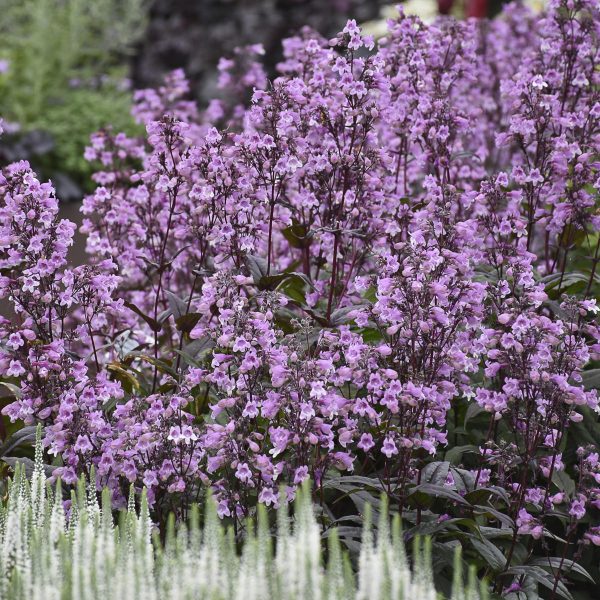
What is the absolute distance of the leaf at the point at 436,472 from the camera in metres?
3.28

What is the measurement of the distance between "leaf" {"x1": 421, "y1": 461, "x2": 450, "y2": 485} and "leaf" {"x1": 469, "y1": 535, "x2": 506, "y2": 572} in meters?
0.19

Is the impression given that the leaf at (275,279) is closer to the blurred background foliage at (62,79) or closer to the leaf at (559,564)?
the leaf at (559,564)

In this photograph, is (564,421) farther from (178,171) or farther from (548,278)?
(178,171)

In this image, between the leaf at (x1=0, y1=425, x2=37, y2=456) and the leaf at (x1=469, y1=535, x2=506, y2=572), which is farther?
the leaf at (x1=0, y1=425, x2=37, y2=456)

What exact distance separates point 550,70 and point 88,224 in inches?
70.9

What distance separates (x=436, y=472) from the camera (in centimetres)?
331

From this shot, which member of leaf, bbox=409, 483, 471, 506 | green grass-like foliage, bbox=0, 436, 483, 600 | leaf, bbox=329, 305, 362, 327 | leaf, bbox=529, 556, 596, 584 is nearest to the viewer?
green grass-like foliage, bbox=0, 436, 483, 600

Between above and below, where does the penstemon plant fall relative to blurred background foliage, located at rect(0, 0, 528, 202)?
below

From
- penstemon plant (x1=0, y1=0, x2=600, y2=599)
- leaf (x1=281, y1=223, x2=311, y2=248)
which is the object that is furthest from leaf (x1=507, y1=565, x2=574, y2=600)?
leaf (x1=281, y1=223, x2=311, y2=248)

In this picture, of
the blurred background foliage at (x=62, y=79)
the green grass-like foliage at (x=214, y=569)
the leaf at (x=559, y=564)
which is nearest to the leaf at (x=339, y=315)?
the leaf at (x=559, y=564)

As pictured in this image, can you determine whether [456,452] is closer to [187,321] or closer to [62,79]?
[187,321]

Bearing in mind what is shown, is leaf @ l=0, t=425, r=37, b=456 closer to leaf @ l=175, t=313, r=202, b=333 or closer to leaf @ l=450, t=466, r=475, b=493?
leaf @ l=175, t=313, r=202, b=333

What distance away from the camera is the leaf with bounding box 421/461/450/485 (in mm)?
3283

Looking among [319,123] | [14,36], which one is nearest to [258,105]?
[319,123]
